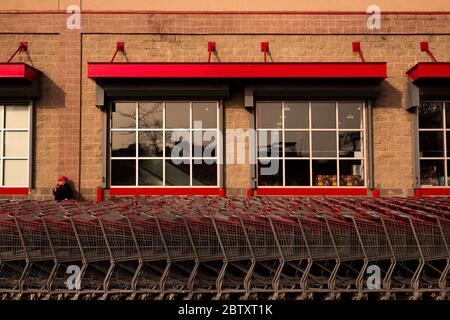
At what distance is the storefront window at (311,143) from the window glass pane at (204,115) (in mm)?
1160

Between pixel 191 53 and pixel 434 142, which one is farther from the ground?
pixel 191 53

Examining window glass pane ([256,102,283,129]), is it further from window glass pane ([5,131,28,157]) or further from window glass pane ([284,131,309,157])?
window glass pane ([5,131,28,157])

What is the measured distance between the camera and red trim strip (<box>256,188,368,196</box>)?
38.1 ft

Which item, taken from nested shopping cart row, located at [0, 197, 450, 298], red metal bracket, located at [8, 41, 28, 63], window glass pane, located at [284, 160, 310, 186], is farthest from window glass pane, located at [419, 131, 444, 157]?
red metal bracket, located at [8, 41, 28, 63]

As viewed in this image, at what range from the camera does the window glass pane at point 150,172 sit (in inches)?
463

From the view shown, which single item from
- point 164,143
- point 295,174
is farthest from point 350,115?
point 164,143

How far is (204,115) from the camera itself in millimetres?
11773

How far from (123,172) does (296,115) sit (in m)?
4.82

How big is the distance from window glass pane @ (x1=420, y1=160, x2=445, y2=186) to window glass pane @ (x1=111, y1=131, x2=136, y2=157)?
7.64 metres

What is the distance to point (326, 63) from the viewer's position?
1102 cm

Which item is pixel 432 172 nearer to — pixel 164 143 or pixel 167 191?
pixel 167 191

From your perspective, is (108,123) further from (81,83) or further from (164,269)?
(164,269)

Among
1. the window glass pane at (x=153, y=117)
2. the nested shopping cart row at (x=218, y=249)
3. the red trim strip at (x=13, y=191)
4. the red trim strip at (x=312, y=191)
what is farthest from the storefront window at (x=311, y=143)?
the nested shopping cart row at (x=218, y=249)

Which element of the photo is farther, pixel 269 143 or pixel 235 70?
pixel 269 143
